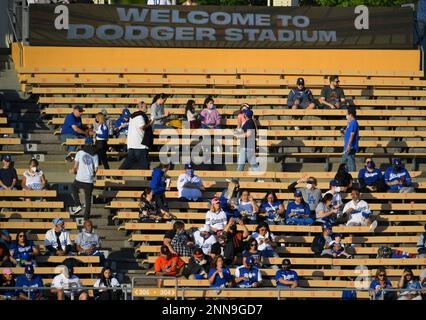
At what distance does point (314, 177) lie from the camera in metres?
24.5

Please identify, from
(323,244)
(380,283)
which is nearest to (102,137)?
(323,244)

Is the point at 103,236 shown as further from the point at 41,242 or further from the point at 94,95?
the point at 94,95

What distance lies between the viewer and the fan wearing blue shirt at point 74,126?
25219 millimetres

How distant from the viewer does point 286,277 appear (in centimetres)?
2162

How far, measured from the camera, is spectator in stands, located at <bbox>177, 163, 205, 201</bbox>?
77.8ft

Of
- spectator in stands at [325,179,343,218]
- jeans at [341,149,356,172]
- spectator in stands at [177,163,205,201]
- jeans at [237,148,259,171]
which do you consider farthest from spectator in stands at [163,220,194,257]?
jeans at [341,149,356,172]

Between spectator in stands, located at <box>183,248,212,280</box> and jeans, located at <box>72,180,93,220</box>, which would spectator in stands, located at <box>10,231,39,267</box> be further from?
spectator in stands, located at <box>183,248,212,280</box>

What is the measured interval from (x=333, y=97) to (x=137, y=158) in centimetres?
462

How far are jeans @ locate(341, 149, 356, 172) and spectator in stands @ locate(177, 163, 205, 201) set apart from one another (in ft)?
9.48

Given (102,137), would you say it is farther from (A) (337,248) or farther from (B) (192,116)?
(A) (337,248)

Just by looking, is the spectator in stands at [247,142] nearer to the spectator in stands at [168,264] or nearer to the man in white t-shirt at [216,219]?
the man in white t-shirt at [216,219]

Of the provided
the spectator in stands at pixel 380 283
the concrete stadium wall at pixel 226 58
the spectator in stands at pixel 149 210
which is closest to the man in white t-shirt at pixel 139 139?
the spectator in stands at pixel 149 210

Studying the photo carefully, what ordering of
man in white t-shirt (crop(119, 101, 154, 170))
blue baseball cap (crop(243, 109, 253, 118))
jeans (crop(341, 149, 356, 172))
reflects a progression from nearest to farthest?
1. man in white t-shirt (crop(119, 101, 154, 170))
2. jeans (crop(341, 149, 356, 172))
3. blue baseball cap (crop(243, 109, 253, 118))
